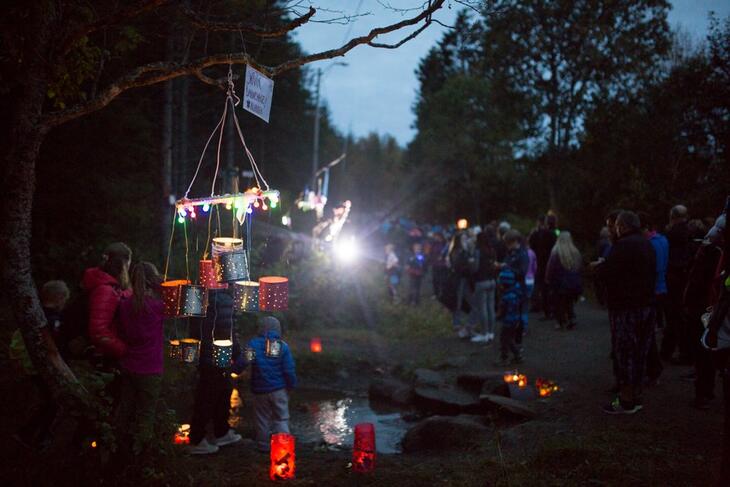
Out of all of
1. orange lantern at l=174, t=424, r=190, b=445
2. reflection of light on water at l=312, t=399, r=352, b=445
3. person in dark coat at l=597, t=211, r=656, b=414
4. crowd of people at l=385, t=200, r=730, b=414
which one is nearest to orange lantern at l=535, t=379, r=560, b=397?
crowd of people at l=385, t=200, r=730, b=414

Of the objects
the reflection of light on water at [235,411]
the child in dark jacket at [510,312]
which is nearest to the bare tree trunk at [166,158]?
the reflection of light on water at [235,411]

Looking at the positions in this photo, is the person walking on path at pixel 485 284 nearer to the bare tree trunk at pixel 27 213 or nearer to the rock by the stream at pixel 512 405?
the rock by the stream at pixel 512 405

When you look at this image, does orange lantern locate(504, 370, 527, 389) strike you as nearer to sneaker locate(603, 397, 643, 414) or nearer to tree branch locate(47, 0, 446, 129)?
sneaker locate(603, 397, 643, 414)

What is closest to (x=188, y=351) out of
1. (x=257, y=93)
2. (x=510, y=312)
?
(x=257, y=93)

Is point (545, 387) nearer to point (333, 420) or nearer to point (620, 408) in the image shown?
point (620, 408)

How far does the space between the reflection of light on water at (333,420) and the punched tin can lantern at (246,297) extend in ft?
8.76

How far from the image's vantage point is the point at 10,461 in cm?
521

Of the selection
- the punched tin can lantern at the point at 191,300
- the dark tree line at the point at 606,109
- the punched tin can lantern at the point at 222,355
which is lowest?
the punched tin can lantern at the point at 222,355

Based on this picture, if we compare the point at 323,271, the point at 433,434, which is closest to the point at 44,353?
the point at 433,434

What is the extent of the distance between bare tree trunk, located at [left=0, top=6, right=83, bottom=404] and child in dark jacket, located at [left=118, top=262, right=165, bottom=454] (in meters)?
0.80

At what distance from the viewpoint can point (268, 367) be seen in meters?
7.03

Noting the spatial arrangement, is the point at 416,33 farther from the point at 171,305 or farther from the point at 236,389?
the point at 236,389

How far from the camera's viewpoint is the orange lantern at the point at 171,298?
5441mm

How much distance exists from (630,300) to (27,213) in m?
5.79
